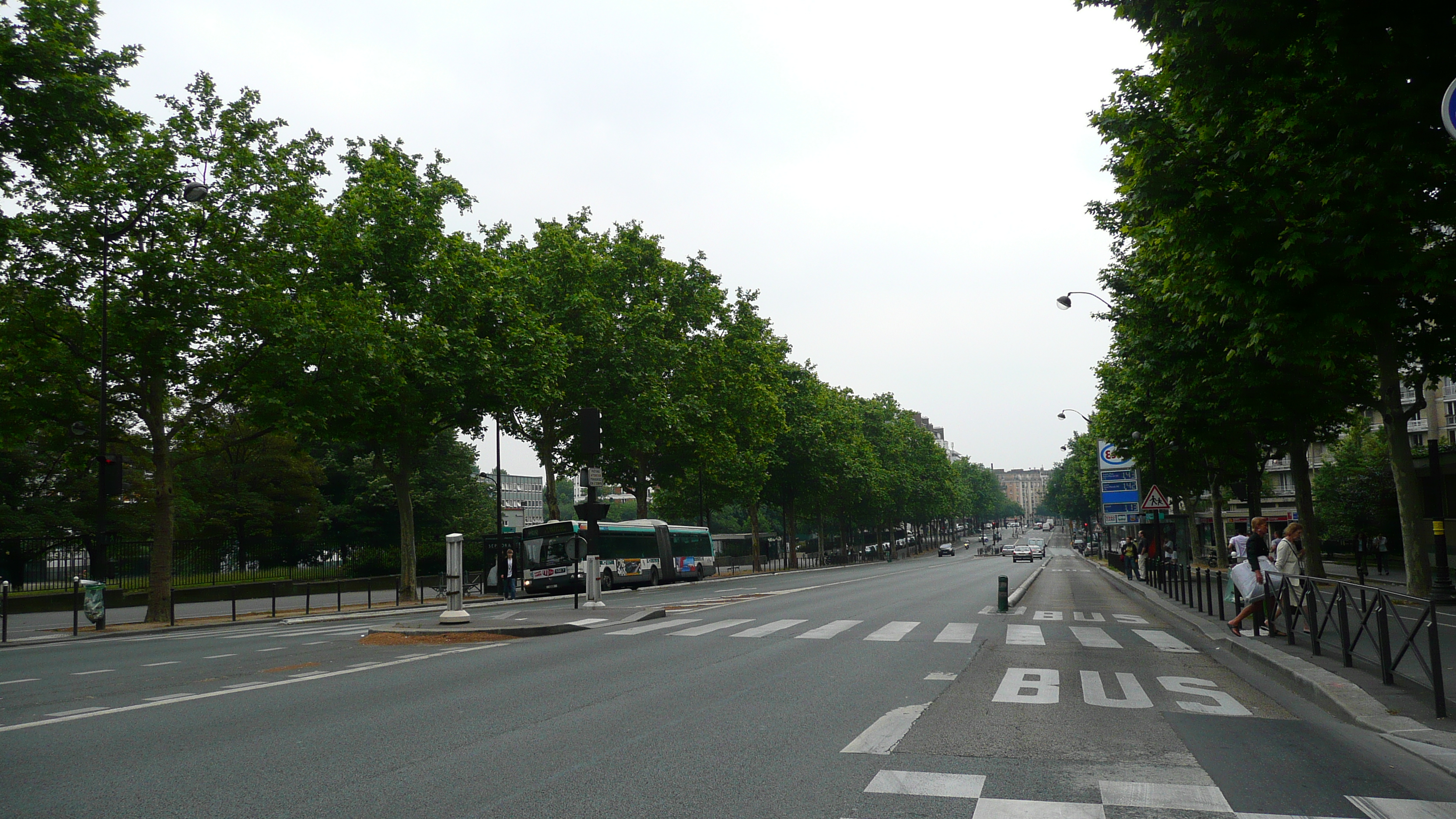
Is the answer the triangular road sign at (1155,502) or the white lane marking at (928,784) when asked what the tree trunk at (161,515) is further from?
the triangular road sign at (1155,502)

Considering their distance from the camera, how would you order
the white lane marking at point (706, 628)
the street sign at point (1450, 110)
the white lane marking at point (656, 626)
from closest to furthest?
the street sign at point (1450, 110)
the white lane marking at point (706, 628)
the white lane marking at point (656, 626)

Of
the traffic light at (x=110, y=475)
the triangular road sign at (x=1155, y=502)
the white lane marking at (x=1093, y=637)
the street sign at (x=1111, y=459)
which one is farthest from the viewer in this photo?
the street sign at (x=1111, y=459)

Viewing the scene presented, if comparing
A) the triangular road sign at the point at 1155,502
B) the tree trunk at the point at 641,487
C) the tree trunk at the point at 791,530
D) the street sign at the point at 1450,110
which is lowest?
the tree trunk at the point at 791,530

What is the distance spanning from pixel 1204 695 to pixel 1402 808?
427cm

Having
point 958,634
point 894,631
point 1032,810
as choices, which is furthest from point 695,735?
point 894,631

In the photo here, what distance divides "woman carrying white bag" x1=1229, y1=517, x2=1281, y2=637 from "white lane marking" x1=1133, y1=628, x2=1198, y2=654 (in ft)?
2.70

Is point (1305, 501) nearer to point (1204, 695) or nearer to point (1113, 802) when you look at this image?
point (1204, 695)

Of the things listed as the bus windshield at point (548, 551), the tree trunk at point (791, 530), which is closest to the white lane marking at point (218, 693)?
the bus windshield at point (548, 551)

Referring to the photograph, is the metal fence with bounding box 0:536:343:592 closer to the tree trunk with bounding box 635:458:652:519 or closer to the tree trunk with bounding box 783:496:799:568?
the tree trunk with bounding box 635:458:652:519

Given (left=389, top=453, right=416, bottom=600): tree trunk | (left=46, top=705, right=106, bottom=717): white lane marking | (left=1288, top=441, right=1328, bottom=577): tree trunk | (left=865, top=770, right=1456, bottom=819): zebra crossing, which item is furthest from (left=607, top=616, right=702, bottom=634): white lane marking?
(left=1288, top=441, right=1328, bottom=577): tree trunk

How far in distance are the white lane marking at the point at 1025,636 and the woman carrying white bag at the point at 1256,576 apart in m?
2.83

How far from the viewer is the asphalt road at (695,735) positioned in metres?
5.40

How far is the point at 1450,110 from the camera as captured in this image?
20.8ft

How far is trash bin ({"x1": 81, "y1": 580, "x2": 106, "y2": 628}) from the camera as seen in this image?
2195cm
